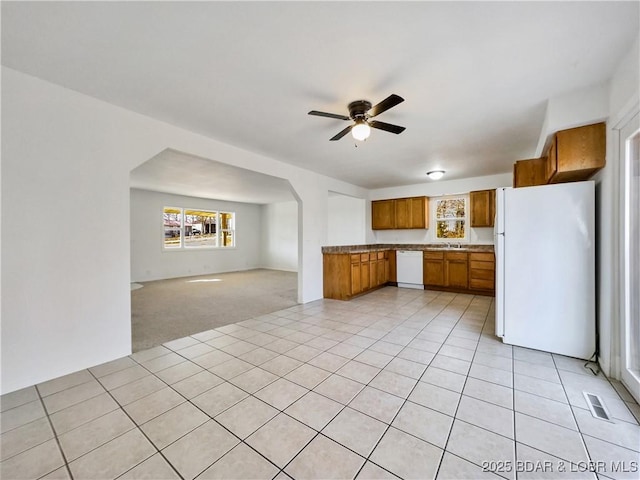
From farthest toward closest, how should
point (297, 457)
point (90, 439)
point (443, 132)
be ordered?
point (443, 132), point (90, 439), point (297, 457)

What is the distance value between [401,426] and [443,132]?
10.6ft

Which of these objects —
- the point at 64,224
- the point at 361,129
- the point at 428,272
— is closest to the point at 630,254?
the point at 361,129

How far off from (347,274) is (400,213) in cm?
257

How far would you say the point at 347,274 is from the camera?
497 centimetres

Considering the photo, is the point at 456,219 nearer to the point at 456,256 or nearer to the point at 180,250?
the point at 456,256

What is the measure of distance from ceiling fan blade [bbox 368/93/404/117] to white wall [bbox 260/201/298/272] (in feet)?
22.6

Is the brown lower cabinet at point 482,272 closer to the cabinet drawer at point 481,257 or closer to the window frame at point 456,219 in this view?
the cabinet drawer at point 481,257

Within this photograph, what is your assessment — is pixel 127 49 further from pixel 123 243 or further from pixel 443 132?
pixel 443 132

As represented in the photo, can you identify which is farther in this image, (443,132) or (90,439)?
(443,132)

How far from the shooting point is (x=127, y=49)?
184cm

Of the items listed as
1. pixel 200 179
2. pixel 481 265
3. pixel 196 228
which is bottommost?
pixel 481 265

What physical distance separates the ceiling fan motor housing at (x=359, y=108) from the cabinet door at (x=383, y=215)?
444cm

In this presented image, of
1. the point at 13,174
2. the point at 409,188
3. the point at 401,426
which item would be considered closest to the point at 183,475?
the point at 401,426

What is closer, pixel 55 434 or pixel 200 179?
pixel 55 434
